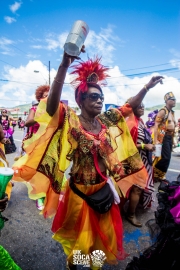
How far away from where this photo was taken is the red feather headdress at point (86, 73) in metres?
1.85

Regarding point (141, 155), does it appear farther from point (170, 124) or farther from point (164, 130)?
point (170, 124)

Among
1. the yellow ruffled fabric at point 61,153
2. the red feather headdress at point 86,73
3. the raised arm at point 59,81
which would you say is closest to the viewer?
the raised arm at point 59,81

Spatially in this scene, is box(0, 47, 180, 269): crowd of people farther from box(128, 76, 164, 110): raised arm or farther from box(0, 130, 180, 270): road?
box(0, 130, 180, 270): road

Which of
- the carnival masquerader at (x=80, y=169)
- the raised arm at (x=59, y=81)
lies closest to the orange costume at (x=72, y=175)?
the carnival masquerader at (x=80, y=169)

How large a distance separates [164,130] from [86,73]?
3.34 meters

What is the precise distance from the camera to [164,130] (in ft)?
15.2

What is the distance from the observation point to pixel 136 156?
84.9 inches

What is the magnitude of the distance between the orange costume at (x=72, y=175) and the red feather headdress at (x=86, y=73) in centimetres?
32

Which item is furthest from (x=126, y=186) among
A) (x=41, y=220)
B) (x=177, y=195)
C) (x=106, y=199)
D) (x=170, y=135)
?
(x=170, y=135)

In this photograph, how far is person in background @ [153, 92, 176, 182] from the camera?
4.54 metres

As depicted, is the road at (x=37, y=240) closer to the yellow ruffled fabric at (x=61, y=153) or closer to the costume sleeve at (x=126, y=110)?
the yellow ruffled fabric at (x=61, y=153)

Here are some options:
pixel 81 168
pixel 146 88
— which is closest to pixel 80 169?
pixel 81 168

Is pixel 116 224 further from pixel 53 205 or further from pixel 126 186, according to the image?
pixel 53 205

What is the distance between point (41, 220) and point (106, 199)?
161cm
